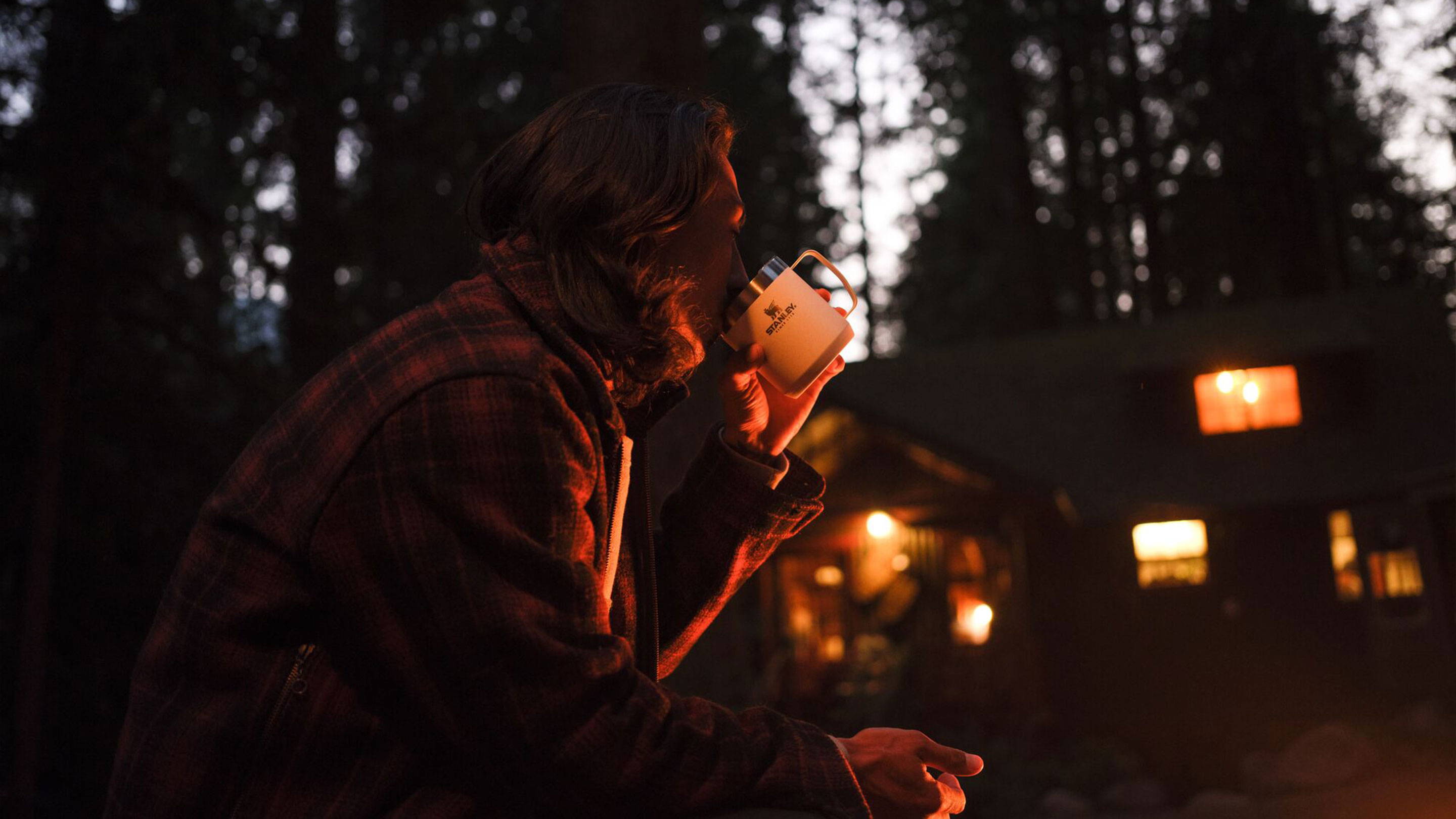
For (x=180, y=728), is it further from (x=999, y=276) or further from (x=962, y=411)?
(x=999, y=276)

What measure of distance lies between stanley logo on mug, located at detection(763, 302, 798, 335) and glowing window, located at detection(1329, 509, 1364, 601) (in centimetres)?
1847

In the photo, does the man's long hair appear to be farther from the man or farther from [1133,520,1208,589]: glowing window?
[1133,520,1208,589]: glowing window

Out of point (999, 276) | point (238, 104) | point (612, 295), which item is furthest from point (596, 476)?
point (999, 276)

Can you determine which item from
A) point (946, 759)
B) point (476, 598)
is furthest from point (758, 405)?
point (476, 598)

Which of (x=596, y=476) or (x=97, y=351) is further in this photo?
(x=97, y=351)

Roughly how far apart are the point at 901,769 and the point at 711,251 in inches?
32.9

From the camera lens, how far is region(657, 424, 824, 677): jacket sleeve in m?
2.15

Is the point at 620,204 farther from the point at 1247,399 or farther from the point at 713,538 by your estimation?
the point at 1247,399

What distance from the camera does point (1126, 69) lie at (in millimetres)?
27109

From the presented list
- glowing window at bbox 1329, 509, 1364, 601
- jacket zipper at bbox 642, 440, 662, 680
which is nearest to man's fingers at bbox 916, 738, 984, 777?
jacket zipper at bbox 642, 440, 662, 680

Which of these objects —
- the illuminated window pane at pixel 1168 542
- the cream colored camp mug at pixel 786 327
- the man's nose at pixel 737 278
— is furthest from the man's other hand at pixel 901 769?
the illuminated window pane at pixel 1168 542

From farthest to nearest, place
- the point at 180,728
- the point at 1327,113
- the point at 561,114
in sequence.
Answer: the point at 1327,113 → the point at 561,114 → the point at 180,728

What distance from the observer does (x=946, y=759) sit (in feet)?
5.40

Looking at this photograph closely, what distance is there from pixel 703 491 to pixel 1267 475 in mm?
18356
